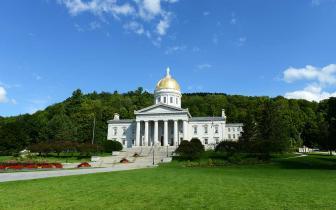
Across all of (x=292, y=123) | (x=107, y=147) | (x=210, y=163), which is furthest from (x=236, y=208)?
(x=292, y=123)

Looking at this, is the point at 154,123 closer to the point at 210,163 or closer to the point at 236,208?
the point at 210,163

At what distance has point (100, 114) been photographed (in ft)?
330

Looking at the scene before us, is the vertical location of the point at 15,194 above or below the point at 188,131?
below

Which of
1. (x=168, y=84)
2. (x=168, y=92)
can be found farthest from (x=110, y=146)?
(x=168, y=84)

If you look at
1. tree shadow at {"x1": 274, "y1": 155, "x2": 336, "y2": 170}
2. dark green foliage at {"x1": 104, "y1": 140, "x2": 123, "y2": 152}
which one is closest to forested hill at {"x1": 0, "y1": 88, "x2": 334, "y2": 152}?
dark green foliage at {"x1": 104, "y1": 140, "x2": 123, "y2": 152}

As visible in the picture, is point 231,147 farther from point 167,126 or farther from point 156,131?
point 156,131

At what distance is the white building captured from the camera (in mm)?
72938

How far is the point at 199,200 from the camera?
37.3 ft

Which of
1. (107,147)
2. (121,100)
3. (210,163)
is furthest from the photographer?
(121,100)

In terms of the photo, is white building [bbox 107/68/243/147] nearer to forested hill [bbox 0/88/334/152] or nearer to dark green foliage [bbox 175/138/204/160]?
forested hill [bbox 0/88/334/152]

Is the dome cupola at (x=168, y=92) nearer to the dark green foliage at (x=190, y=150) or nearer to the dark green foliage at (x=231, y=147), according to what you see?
the dark green foliage at (x=231, y=147)

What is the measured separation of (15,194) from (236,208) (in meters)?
9.06

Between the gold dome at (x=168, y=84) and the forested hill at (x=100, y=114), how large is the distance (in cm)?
1929

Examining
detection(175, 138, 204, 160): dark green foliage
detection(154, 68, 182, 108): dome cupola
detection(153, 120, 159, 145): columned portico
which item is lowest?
detection(175, 138, 204, 160): dark green foliage
